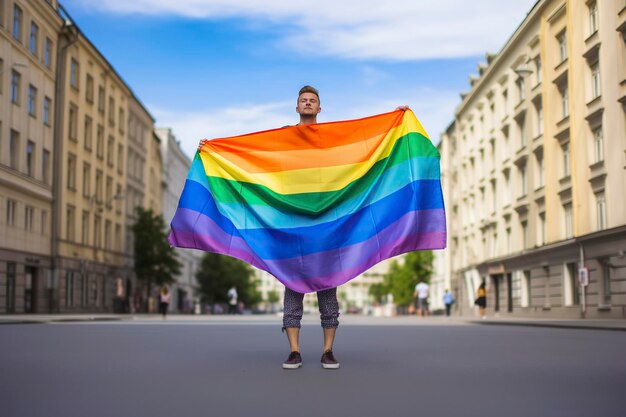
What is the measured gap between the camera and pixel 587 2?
35.6 m

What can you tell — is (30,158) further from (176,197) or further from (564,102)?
(176,197)

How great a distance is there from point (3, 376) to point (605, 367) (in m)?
6.24

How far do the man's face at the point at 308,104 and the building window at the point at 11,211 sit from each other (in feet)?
109

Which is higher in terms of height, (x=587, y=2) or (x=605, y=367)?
(x=587, y=2)

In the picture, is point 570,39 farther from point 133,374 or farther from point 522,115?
point 133,374

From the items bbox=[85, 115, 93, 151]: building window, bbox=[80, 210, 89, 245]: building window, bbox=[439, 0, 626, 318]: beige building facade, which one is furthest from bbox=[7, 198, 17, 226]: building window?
bbox=[439, 0, 626, 318]: beige building facade

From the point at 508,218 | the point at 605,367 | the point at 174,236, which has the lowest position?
the point at 605,367

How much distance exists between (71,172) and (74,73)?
6128 millimetres

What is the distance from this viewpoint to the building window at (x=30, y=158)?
4100 centimetres

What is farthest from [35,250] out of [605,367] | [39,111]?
[605,367]

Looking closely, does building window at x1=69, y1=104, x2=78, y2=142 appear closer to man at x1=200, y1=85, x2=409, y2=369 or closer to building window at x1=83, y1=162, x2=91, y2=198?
building window at x1=83, y1=162, x2=91, y2=198

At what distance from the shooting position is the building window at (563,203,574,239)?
125 ft

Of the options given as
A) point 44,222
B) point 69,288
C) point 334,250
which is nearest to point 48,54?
point 44,222

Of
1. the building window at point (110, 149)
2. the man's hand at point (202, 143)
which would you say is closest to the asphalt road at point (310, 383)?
the man's hand at point (202, 143)
